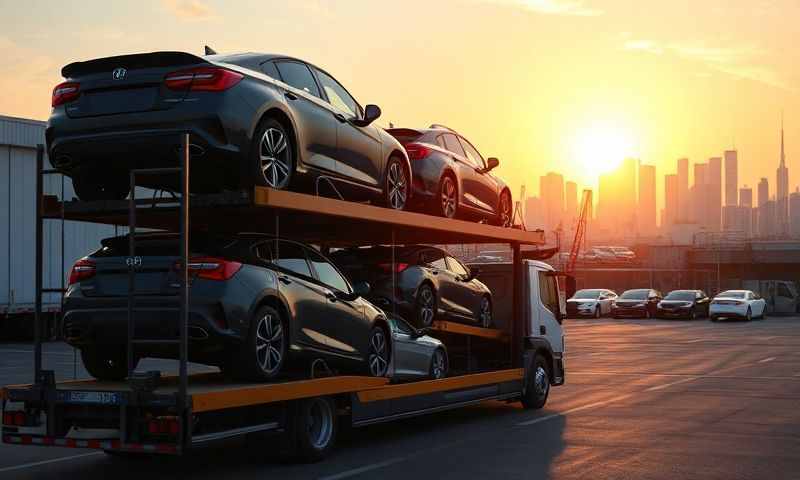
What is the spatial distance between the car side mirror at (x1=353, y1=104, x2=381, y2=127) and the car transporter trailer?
97 cm

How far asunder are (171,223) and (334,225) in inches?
62.9

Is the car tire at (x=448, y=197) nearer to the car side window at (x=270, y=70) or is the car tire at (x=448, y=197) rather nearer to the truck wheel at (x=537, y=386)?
the truck wheel at (x=537, y=386)

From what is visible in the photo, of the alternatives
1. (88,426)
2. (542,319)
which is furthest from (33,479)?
(542,319)

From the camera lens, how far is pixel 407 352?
12.0 metres

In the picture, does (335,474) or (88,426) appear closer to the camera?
(88,426)

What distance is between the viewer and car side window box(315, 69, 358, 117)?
10516 mm

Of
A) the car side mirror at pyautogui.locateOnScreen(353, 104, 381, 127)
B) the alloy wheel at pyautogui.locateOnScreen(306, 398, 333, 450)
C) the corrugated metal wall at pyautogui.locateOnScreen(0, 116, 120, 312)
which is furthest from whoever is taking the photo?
the corrugated metal wall at pyautogui.locateOnScreen(0, 116, 120, 312)

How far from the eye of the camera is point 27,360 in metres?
24.7

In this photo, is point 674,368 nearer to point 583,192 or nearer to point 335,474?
point 335,474

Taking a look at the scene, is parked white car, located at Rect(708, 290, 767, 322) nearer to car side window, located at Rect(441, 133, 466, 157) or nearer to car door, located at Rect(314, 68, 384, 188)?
car side window, located at Rect(441, 133, 466, 157)

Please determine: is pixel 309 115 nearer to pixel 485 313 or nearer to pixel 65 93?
pixel 65 93

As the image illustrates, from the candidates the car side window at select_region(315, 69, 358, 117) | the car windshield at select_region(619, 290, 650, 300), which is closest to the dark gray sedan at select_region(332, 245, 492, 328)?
the car side window at select_region(315, 69, 358, 117)

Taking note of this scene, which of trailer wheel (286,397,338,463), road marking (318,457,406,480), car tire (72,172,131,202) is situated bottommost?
road marking (318,457,406,480)

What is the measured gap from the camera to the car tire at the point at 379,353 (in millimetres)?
10938
